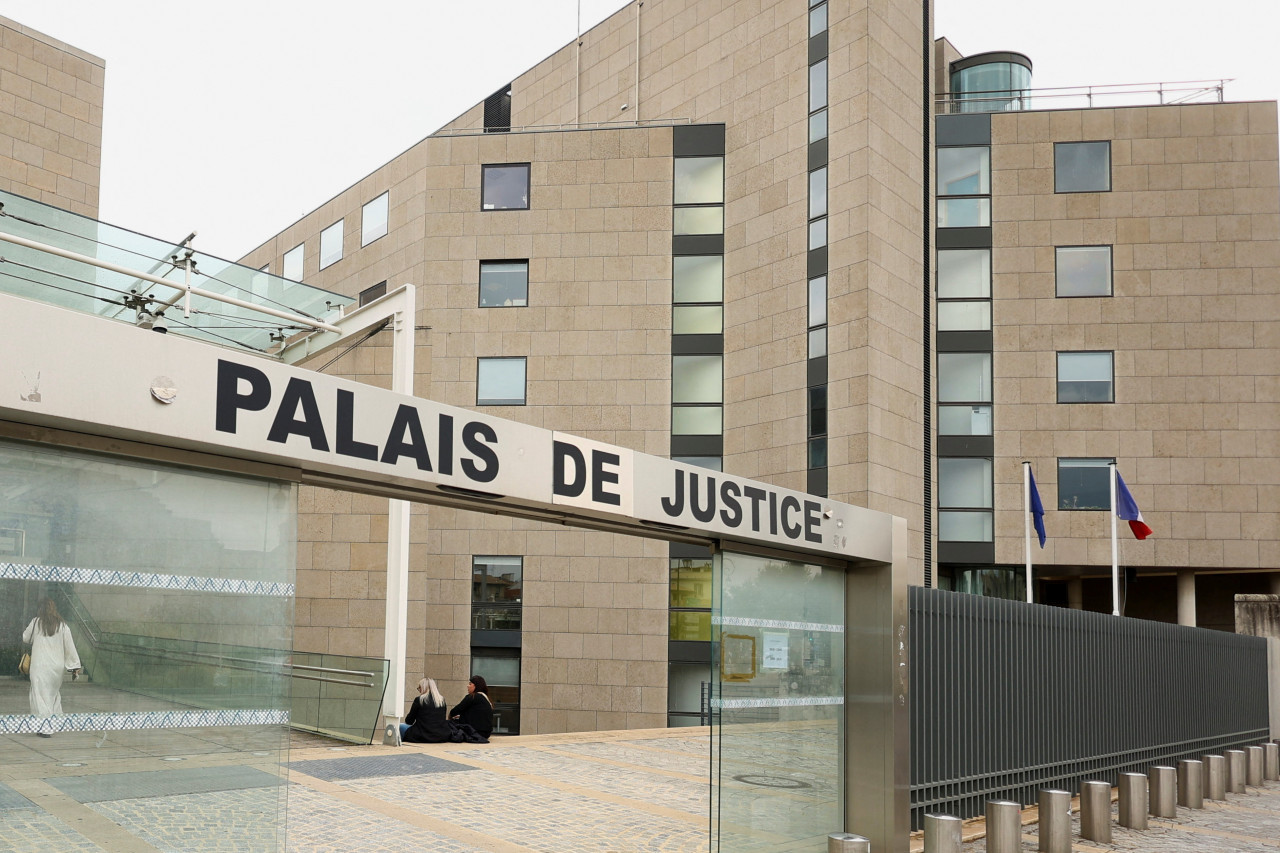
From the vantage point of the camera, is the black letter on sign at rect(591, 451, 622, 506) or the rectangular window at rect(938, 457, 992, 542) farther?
the rectangular window at rect(938, 457, 992, 542)

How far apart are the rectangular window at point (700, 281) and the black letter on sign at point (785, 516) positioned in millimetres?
23268

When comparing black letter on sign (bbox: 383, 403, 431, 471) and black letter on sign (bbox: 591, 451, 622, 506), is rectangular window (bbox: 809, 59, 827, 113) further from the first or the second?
black letter on sign (bbox: 383, 403, 431, 471)

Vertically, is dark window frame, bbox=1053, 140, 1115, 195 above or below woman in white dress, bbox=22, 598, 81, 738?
above

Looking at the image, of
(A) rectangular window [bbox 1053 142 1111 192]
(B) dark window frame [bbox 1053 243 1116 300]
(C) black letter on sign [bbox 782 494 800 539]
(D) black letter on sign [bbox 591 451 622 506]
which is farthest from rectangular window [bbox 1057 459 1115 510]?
(D) black letter on sign [bbox 591 451 622 506]

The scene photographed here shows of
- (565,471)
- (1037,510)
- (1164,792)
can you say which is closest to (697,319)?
(1037,510)

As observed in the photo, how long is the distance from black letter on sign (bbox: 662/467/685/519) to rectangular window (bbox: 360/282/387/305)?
27.8 meters

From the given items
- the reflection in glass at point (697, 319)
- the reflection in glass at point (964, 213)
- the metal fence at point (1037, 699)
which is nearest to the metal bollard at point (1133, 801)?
the metal fence at point (1037, 699)

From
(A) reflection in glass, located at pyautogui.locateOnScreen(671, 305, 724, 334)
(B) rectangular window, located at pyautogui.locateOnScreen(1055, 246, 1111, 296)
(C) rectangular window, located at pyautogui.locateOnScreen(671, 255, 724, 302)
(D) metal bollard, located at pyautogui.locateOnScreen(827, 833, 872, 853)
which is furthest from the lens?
(B) rectangular window, located at pyautogui.locateOnScreen(1055, 246, 1111, 296)

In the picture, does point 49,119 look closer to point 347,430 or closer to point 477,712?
point 477,712

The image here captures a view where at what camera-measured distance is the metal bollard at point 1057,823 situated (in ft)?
37.3

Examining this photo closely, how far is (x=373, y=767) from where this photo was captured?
49.1 ft

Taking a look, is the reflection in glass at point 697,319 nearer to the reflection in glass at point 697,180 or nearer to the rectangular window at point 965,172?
the reflection in glass at point 697,180

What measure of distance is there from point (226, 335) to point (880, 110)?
1859cm

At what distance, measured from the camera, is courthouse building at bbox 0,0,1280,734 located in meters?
30.2
